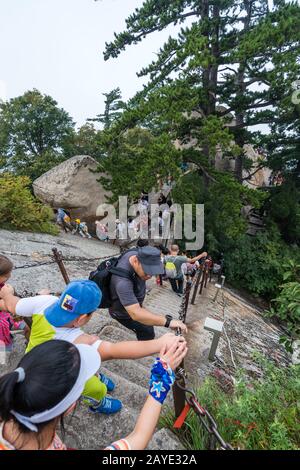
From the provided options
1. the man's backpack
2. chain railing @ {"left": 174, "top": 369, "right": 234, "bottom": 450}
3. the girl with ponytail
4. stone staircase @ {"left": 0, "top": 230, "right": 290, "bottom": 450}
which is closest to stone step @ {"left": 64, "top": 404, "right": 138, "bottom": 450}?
stone staircase @ {"left": 0, "top": 230, "right": 290, "bottom": 450}

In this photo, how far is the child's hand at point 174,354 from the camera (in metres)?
1.51

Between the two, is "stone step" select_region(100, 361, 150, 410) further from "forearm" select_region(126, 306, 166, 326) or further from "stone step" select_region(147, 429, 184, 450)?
"forearm" select_region(126, 306, 166, 326)

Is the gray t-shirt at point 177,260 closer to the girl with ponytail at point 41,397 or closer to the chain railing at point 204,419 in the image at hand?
the chain railing at point 204,419

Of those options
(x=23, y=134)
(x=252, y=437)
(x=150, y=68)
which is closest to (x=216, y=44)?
(x=150, y=68)

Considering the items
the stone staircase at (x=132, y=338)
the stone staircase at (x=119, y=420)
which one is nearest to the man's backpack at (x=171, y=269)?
the stone staircase at (x=132, y=338)

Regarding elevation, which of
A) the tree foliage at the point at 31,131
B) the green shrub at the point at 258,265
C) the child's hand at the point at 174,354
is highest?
the tree foliage at the point at 31,131

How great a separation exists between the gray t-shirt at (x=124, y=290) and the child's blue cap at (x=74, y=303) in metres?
0.73

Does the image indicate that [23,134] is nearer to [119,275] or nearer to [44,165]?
[44,165]

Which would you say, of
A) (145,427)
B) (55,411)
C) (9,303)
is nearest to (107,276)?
(9,303)

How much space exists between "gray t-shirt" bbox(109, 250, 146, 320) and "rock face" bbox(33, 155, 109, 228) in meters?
12.5

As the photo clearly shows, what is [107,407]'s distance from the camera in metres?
2.27

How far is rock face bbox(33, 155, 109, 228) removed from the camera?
14.7 metres

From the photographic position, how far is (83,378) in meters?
1.21
